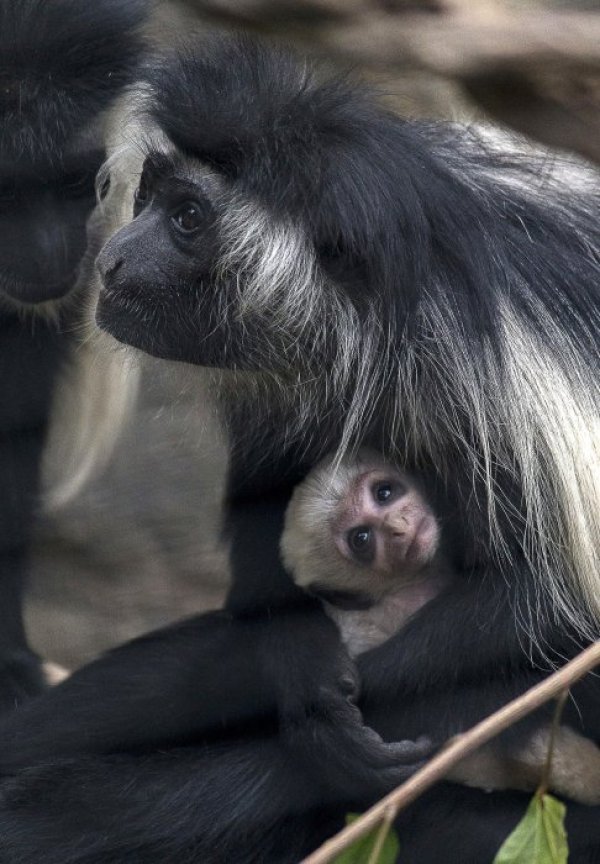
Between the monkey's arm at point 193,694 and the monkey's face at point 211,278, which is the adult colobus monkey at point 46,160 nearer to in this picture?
the monkey's face at point 211,278

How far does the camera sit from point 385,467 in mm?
1345

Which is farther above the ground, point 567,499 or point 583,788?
point 567,499

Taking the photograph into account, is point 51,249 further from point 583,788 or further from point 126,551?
point 126,551

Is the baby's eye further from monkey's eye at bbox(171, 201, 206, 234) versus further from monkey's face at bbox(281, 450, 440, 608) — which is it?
monkey's eye at bbox(171, 201, 206, 234)

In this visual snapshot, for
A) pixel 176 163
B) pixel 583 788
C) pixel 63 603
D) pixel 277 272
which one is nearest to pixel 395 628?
pixel 583 788

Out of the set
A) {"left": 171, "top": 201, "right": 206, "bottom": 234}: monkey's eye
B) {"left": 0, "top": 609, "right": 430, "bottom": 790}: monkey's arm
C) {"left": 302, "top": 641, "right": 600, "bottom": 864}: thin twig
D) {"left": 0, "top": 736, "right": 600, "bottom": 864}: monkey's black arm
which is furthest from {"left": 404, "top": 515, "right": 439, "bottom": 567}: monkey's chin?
{"left": 302, "top": 641, "right": 600, "bottom": 864}: thin twig

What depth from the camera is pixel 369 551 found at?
134 centimetres

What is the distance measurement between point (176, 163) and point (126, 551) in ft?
4.48

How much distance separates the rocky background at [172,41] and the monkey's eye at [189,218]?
18 cm

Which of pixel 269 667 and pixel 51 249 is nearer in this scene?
pixel 269 667

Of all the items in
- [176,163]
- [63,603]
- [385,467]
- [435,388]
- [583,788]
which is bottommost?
[63,603]

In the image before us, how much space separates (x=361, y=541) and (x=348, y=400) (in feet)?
0.47

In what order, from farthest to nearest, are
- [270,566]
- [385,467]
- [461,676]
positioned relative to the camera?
1. [270,566]
2. [385,467]
3. [461,676]

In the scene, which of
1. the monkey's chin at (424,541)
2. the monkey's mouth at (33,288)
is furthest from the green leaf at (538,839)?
the monkey's mouth at (33,288)
